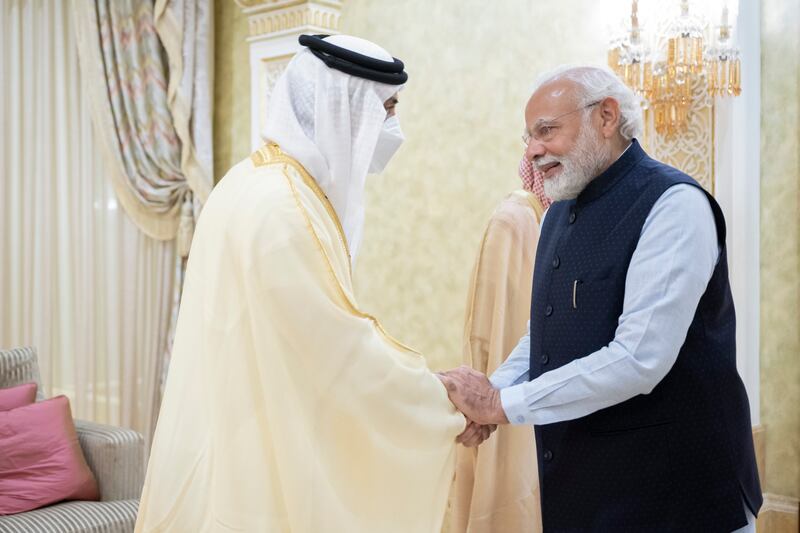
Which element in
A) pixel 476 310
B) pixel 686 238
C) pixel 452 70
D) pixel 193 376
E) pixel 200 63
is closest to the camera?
pixel 686 238

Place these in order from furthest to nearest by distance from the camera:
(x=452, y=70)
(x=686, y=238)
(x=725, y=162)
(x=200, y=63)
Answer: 1. (x=200, y=63)
2. (x=452, y=70)
3. (x=725, y=162)
4. (x=686, y=238)

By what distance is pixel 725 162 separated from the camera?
351 centimetres

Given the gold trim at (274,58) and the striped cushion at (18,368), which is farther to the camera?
the gold trim at (274,58)

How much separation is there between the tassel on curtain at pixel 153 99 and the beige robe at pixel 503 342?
2420 millimetres

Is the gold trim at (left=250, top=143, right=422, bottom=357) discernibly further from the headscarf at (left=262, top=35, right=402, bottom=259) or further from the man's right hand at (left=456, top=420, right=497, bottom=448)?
the man's right hand at (left=456, top=420, right=497, bottom=448)

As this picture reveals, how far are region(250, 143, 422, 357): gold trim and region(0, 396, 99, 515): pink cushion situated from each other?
1.94 m

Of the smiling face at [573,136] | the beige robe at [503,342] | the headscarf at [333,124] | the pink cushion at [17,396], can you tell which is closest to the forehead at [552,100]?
the smiling face at [573,136]

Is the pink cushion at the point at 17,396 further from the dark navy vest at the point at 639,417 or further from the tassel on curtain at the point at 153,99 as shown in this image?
the dark navy vest at the point at 639,417

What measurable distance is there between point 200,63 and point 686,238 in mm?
3954

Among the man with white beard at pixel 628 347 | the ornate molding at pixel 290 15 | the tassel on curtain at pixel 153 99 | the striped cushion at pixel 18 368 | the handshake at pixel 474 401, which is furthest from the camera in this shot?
the tassel on curtain at pixel 153 99

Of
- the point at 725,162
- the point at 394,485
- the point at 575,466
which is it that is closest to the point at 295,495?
the point at 394,485

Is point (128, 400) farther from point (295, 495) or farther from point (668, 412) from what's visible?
point (668, 412)

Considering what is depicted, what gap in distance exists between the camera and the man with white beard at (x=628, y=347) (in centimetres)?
187

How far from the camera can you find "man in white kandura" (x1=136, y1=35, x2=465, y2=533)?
191 centimetres
